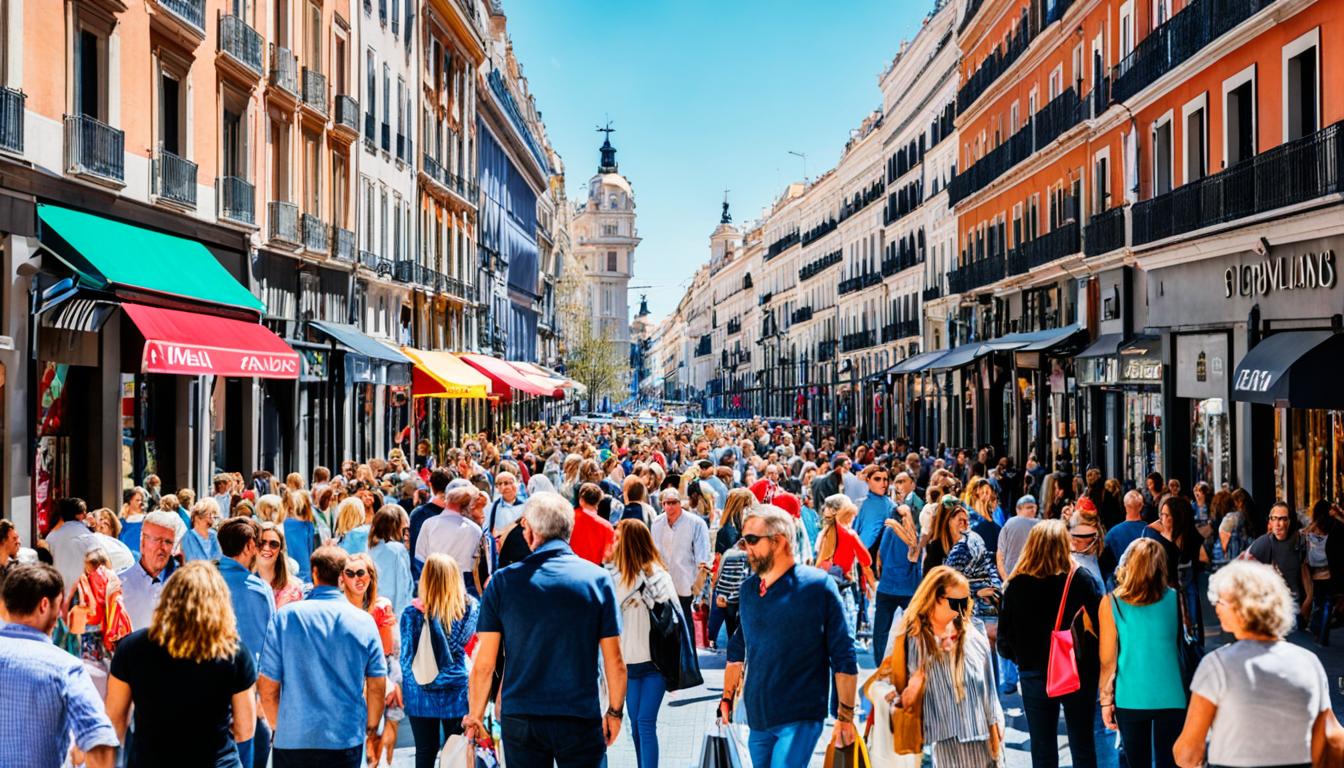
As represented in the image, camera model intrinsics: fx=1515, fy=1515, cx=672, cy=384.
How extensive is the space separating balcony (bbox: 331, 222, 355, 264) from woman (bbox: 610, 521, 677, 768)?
23331 millimetres

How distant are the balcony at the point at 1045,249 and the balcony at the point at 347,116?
15.2 m

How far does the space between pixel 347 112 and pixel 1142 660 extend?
2697 centimetres

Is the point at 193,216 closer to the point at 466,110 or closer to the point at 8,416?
the point at 8,416

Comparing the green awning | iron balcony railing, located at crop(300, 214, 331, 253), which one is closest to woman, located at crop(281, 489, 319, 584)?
the green awning

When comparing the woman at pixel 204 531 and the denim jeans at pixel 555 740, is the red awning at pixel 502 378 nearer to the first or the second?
the woman at pixel 204 531

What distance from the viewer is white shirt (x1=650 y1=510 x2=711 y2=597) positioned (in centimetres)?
1228

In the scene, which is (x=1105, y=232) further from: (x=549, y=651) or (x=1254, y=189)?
(x=549, y=651)

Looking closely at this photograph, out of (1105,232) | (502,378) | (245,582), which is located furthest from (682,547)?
(502,378)

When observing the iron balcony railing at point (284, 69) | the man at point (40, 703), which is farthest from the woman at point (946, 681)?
the iron balcony railing at point (284, 69)

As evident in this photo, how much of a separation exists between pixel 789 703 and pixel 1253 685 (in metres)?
2.21

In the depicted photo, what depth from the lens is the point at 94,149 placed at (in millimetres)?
18812

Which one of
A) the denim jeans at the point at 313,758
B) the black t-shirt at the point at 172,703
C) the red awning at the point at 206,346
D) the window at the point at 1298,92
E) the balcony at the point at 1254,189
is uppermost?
the window at the point at 1298,92

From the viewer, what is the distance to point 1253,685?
5.74 metres

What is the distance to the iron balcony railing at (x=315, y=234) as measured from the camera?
2880 centimetres
